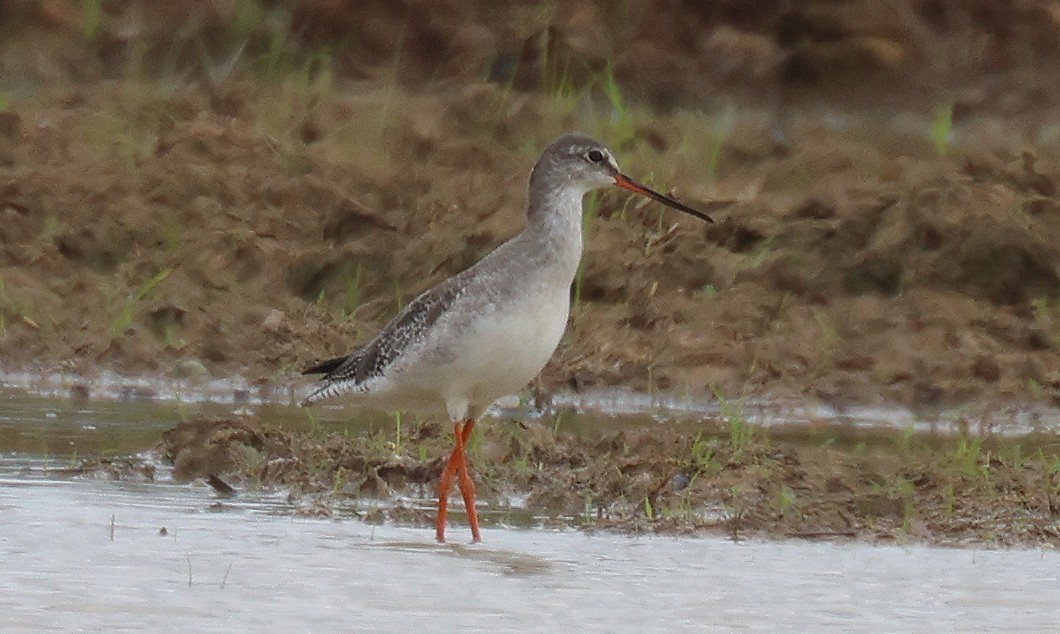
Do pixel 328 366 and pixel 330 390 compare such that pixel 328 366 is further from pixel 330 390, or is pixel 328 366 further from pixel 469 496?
pixel 469 496

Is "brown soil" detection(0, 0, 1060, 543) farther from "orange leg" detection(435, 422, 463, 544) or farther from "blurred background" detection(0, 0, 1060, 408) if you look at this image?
"orange leg" detection(435, 422, 463, 544)

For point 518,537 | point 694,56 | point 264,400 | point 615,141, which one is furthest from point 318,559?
point 694,56

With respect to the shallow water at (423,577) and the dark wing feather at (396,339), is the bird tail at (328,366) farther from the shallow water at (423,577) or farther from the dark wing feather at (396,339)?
the shallow water at (423,577)

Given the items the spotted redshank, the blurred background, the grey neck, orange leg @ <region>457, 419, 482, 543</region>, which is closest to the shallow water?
orange leg @ <region>457, 419, 482, 543</region>

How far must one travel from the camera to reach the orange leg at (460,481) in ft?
25.6

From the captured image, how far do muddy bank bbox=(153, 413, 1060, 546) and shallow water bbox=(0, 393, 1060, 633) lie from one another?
0.72 ft

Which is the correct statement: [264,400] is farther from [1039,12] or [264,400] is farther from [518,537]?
[1039,12]

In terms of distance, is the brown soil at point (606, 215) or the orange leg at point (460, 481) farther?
the brown soil at point (606, 215)

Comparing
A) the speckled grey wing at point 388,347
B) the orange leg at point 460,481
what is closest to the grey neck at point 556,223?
the speckled grey wing at point 388,347

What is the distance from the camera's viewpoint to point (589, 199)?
1218 centimetres

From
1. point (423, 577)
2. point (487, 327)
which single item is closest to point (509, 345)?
point (487, 327)

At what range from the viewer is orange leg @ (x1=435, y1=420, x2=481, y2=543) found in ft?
25.6

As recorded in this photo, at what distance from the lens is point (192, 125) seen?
43.6 ft

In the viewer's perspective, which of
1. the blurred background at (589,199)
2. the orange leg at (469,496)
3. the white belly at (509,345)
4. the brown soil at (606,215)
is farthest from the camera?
the blurred background at (589,199)
